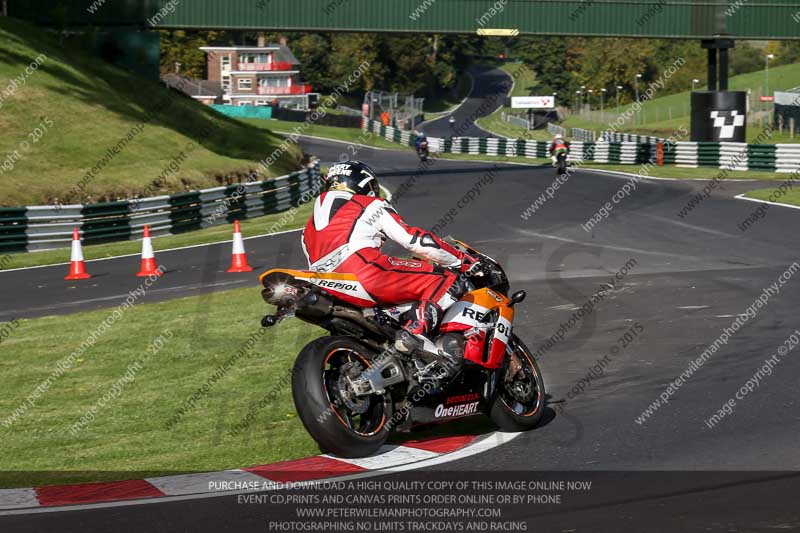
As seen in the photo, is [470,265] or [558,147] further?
[558,147]

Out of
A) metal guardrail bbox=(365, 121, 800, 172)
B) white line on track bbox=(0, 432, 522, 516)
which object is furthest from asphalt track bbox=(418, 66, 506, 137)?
white line on track bbox=(0, 432, 522, 516)

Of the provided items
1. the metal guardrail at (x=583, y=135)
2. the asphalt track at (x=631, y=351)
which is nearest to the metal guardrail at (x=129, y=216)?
the asphalt track at (x=631, y=351)

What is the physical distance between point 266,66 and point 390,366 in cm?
13363

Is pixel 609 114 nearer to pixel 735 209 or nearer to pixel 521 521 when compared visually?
pixel 735 209

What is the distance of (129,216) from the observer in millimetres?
26625

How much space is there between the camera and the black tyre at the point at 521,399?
760 cm

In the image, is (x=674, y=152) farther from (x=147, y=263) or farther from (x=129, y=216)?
(x=147, y=263)

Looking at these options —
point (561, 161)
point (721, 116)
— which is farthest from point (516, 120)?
point (561, 161)

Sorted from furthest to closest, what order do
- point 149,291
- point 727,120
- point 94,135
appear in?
1. point 727,120
2. point 94,135
3. point 149,291

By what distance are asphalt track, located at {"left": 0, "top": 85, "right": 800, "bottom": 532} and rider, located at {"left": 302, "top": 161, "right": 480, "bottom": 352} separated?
1073 mm

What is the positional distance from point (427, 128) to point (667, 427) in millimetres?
109901

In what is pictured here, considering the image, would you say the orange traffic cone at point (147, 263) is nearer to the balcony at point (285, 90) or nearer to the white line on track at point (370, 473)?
the white line on track at point (370, 473)

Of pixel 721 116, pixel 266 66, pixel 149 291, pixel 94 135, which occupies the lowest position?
pixel 149 291

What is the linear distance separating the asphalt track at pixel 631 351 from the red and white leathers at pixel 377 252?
3.87ft
